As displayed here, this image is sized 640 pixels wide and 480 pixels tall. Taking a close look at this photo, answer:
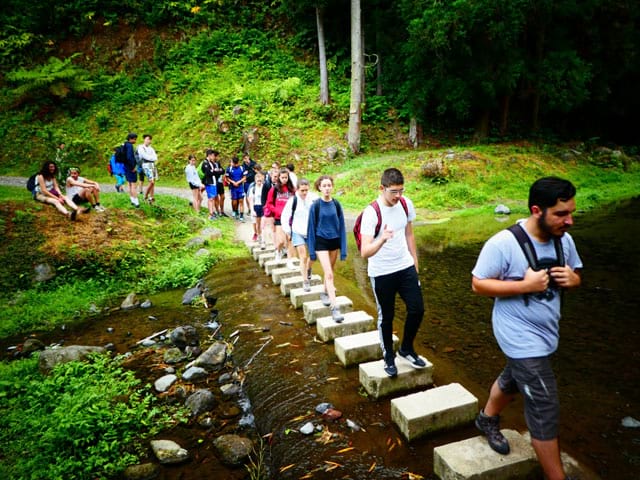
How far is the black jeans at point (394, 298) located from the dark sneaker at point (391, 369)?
52 millimetres

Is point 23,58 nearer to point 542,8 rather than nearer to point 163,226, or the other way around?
point 163,226

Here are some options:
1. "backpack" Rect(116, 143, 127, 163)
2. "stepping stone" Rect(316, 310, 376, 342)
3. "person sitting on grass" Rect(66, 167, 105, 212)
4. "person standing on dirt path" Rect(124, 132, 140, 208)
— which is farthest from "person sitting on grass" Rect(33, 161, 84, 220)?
"stepping stone" Rect(316, 310, 376, 342)

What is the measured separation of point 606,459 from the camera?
3.06m

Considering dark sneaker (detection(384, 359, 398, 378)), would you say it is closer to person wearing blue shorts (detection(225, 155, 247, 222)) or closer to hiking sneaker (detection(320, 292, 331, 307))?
hiking sneaker (detection(320, 292, 331, 307))

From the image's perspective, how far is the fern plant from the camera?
20906 millimetres

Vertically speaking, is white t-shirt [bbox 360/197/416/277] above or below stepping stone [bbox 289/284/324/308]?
above

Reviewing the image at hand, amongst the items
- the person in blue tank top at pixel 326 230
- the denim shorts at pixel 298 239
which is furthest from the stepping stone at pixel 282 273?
the person in blue tank top at pixel 326 230

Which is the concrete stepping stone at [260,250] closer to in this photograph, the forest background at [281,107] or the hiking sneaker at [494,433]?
the forest background at [281,107]

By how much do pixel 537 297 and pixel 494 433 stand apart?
122 centimetres

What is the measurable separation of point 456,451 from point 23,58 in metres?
32.7

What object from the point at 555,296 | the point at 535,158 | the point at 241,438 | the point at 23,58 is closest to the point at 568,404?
the point at 555,296

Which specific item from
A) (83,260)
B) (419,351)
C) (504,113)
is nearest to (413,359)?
(419,351)

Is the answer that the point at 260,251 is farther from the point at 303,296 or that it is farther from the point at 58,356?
the point at 58,356

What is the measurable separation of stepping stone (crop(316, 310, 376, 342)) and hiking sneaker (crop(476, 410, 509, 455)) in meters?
2.48
